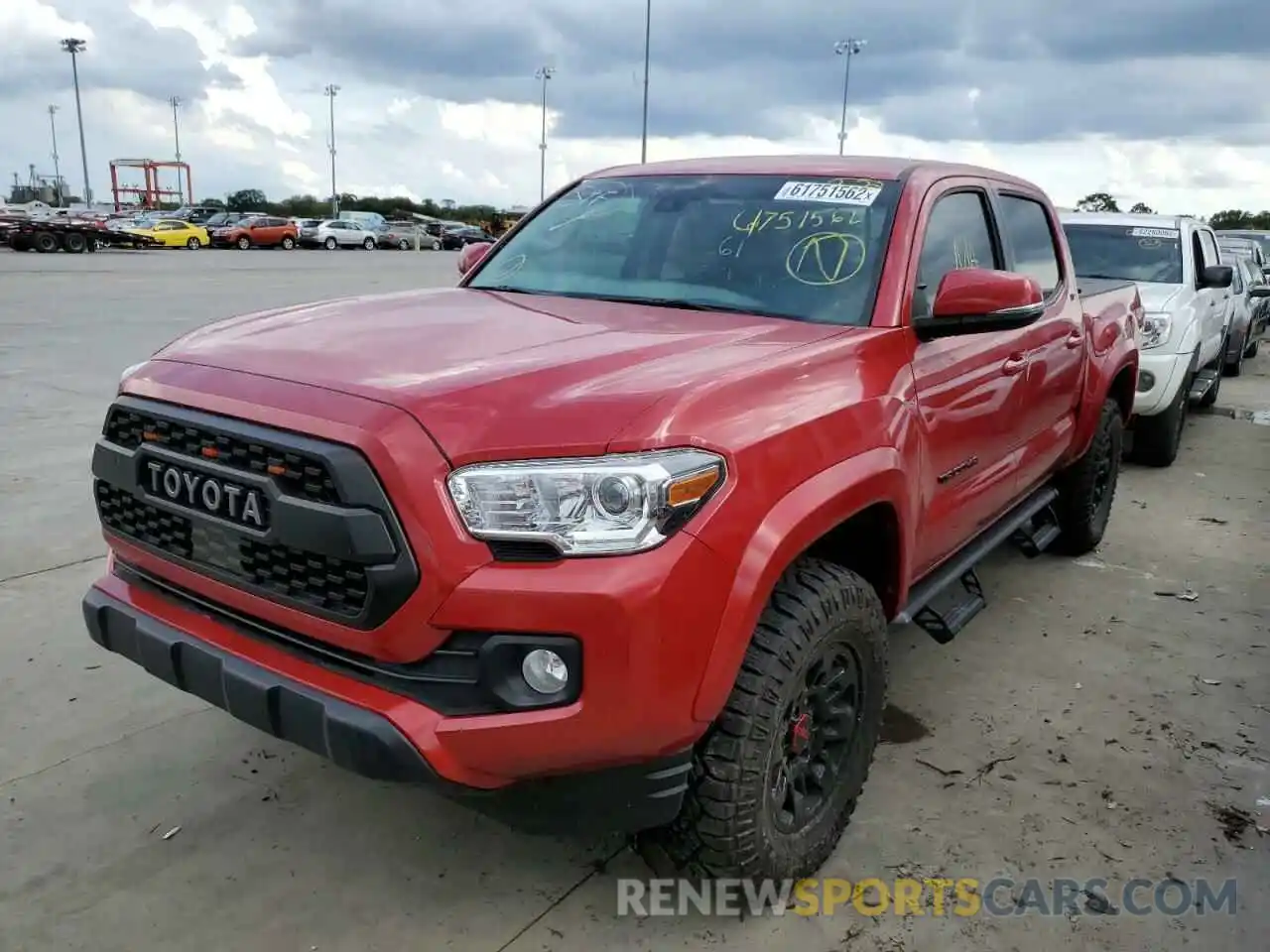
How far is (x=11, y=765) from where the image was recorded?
3.19 metres

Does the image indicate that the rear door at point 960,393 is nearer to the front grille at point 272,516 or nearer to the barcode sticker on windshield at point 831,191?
the barcode sticker on windshield at point 831,191

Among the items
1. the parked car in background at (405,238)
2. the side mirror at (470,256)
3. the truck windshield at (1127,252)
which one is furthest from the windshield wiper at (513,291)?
the parked car in background at (405,238)

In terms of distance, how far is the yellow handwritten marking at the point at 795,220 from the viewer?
3297 mm

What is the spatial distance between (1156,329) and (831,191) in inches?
198

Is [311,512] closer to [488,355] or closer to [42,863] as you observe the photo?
[488,355]

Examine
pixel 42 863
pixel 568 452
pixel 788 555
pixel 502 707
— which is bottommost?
pixel 42 863

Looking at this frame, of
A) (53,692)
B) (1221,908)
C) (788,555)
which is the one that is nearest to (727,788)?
(788,555)

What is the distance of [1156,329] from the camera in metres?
7.38

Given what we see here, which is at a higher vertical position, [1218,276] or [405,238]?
[1218,276]

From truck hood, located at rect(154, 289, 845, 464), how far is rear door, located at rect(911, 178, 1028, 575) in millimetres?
448

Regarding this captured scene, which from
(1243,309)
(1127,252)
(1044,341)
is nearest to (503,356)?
(1044,341)

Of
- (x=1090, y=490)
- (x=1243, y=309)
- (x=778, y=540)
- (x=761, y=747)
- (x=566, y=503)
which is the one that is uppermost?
(x=566, y=503)

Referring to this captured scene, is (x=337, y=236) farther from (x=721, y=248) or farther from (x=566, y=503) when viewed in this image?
(x=566, y=503)

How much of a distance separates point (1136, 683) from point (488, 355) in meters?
3.00
